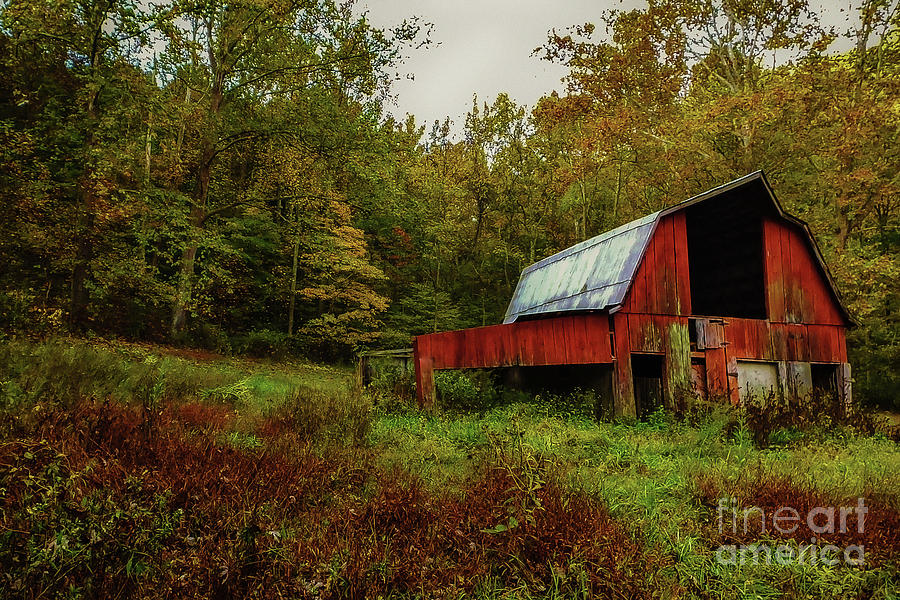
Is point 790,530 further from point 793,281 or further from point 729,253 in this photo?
point 729,253

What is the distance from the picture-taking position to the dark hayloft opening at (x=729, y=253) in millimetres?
13836

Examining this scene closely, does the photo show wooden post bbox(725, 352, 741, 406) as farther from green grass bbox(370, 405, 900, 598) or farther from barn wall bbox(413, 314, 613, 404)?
barn wall bbox(413, 314, 613, 404)

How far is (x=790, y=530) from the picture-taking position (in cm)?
454

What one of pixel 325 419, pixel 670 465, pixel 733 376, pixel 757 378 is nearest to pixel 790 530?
pixel 670 465

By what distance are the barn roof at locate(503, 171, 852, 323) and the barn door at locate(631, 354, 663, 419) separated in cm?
213

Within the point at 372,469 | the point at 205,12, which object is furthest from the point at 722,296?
the point at 205,12

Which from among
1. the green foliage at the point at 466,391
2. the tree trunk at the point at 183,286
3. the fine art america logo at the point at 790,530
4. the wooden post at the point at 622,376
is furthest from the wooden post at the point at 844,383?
the tree trunk at the point at 183,286

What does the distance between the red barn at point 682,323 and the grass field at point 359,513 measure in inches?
188

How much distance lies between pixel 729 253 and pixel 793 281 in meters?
2.15

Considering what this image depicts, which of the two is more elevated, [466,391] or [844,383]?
[466,391]

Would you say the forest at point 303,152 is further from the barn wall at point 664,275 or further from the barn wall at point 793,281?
the barn wall at point 664,275

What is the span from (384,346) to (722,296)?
17.3 metres

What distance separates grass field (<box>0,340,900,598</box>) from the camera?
3057 mm

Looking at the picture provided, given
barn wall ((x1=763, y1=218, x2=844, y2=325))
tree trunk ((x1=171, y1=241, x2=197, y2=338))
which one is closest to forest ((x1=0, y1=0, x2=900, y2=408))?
tree trunk ((x1=171, y1=241, x2=197, y2=338))
